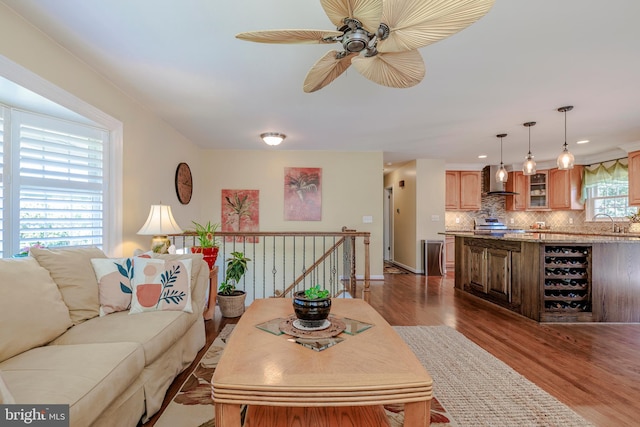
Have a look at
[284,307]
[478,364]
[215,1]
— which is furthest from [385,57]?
[478,364]

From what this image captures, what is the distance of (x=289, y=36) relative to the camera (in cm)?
145

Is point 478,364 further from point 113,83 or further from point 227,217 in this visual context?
point 227,217

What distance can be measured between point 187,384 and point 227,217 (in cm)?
383

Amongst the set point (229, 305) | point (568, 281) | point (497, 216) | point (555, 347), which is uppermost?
point (497, 216)

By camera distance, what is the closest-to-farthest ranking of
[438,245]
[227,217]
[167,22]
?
[167,22], [227,217], [438,245]

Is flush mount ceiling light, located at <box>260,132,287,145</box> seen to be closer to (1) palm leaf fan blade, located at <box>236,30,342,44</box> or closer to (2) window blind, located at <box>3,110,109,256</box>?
(2) window blind, located at <box>3,110,109,256</box>

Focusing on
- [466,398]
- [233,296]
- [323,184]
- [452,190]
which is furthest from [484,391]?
[452,190]

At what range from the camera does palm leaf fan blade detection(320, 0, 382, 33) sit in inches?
49.0

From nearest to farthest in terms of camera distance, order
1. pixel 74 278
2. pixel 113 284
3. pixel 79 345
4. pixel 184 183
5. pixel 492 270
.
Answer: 1. pixel 79 345
2. pixel 74 278
3. pixel 113 284
4. pixel 492 270
5. pixel 184 183

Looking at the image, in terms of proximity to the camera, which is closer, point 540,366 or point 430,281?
point 540,366

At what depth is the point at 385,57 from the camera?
1629mm

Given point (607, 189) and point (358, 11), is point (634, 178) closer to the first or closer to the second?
point (607, 189)

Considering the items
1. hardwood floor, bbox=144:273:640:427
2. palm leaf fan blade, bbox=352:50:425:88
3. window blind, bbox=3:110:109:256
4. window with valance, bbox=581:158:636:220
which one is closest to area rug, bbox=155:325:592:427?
hardwood floor, bbox=144:273:640:427

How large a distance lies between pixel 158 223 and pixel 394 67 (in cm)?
261
